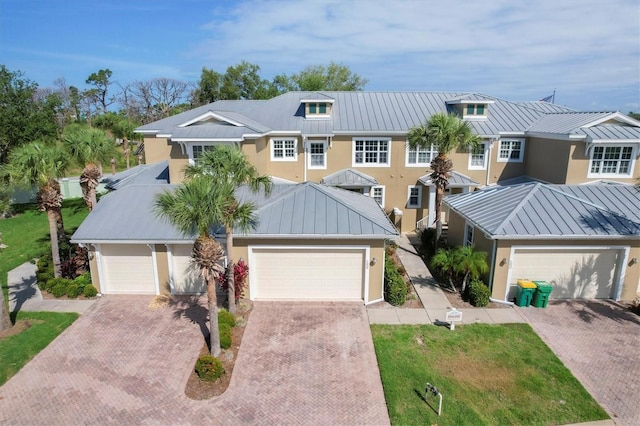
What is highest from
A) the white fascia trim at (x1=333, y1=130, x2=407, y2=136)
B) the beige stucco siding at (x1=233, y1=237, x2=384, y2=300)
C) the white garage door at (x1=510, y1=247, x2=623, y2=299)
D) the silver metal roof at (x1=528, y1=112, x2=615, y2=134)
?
the silver metal roof at (x1=528, y1=112, x2=615, y2=134)

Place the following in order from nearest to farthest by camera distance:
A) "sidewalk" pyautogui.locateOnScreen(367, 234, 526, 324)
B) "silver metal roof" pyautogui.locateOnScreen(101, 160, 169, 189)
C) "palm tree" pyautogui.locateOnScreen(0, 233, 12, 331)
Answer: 1. "palm tree" pyautogui.locateOnScreen(0, 233, 12, 331)
2. "sidewalk" pyautogui.locateOnScreen(367, 234, 526, 324)
3. "silver metal roof" pyautogui.locateOnScreen(101, 160, 169, 189)

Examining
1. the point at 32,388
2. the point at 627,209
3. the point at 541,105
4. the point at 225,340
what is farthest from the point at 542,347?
the point at 541,105

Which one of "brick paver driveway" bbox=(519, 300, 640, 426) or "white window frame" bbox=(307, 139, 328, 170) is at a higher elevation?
"white window frame" bbox=(307, 139, 328, 170)

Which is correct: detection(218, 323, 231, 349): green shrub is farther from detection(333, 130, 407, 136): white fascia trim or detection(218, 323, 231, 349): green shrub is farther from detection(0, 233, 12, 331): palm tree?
detection(333, 130, 407, 136): white fascia trim

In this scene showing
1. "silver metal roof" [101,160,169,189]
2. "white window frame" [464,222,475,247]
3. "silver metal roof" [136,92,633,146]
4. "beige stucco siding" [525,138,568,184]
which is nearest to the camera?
"white window frame" [464,222,475,247]

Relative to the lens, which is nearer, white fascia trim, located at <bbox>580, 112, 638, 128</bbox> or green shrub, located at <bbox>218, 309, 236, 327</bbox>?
green shrub, located at <bbox>218, 309, 236, 327</bbox>

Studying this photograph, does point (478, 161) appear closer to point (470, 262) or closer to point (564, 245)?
point (564, 245)

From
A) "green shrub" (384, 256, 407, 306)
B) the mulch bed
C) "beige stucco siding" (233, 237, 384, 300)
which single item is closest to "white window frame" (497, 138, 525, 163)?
"green shrub" (384, 256, 407, 306)
